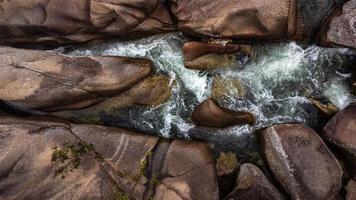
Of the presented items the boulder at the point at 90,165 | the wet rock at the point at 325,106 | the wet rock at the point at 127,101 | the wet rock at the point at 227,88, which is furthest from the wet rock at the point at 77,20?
the wet rock at the point at 325,106

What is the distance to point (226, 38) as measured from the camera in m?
12.7

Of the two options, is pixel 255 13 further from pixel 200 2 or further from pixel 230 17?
pixel 200 2

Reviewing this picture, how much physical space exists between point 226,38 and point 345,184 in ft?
17.9

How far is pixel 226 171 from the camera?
12.6 meters

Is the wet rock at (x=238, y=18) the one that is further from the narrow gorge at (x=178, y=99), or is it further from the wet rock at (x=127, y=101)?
the wet rock at (x=127, y=101)

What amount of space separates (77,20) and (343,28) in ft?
25.6

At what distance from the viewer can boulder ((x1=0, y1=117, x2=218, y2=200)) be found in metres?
11.5

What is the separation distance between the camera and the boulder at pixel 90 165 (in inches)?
453

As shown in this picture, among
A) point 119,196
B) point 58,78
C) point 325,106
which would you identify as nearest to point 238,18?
point 325,106

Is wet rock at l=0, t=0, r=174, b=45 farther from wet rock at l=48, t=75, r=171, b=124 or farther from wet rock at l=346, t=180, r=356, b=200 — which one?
wet rock at l=346, t=180, r=356, b=200

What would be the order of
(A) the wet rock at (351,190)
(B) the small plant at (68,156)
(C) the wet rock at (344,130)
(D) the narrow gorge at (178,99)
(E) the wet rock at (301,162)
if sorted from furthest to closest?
(A) the wet rock at (351,190), (C) the wet rock at (344,130), (E) the wet rock at (301,162), (D) the narrow gorge at (178,99), (B) the small plant at (68,156)

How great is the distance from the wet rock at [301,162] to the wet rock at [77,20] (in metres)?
4.75

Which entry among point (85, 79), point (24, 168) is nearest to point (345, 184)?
point (85, 79)

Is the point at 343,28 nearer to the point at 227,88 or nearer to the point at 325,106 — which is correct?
the point at 325,106
